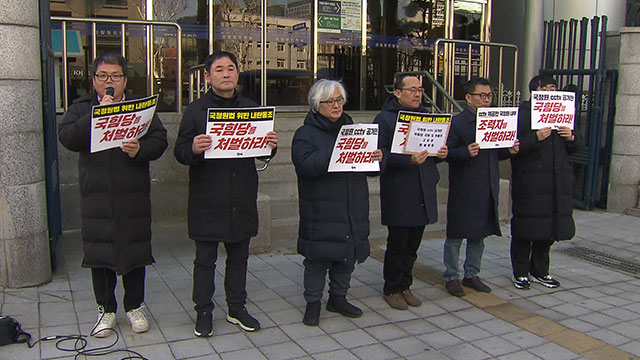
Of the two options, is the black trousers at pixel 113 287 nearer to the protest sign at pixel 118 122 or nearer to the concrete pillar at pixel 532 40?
the protest sign at pixel 118 122

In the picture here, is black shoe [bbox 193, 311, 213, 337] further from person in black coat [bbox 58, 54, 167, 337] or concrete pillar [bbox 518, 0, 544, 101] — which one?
concrete pillar [bbox 518, 0, 544, 101]

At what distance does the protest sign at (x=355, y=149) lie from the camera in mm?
4523

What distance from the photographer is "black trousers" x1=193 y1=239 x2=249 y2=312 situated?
4430mm

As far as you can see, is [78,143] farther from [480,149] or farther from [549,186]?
[549,186]

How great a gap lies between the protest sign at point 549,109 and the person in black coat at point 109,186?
326 centimetres


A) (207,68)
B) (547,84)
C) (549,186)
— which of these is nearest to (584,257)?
(549,186)

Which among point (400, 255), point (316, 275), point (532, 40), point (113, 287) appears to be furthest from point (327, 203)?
point (532, 40)

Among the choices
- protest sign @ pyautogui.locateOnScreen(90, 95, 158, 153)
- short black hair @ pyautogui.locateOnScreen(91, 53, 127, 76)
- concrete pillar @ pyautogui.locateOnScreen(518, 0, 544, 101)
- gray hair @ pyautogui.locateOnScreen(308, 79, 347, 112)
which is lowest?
protest sign @ pyautogui.locateOnScreen(90, 95, 158, 153)

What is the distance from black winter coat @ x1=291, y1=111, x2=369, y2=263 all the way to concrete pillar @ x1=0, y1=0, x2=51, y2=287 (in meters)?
2.34

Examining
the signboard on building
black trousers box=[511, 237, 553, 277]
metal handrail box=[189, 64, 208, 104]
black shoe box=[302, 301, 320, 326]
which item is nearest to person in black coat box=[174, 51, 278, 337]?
black shoe box=[302, 301, 320, 326]

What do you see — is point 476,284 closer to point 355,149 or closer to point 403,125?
point 403,125

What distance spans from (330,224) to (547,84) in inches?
102

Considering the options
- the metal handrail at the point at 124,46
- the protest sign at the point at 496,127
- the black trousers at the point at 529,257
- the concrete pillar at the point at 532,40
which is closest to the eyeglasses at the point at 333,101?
the protest sign at the point at 496,127

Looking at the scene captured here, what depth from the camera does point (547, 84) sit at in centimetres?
570
